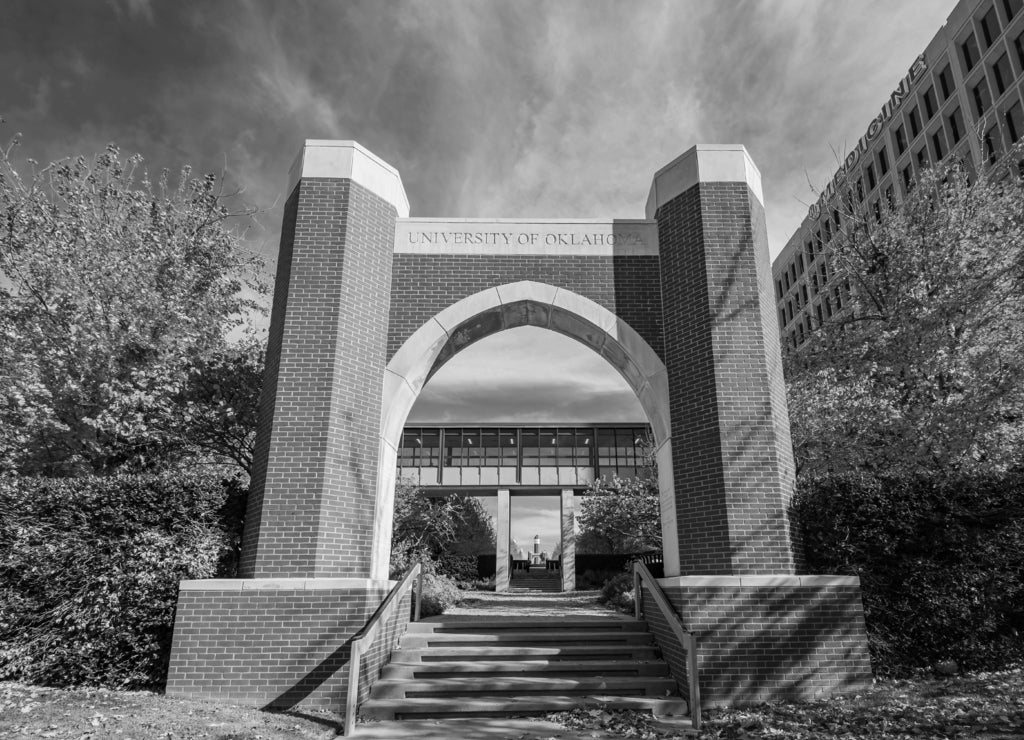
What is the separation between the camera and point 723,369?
890 centimetres

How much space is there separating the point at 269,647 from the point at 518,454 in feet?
90.3

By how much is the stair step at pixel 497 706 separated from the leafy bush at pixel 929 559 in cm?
279

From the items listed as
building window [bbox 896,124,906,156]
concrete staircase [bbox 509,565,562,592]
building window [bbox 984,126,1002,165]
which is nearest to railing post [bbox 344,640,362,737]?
concrete staircase [bbox 509,565,562,592]

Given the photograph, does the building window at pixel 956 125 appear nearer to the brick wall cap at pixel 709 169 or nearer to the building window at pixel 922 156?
the building window at pixel 922 156

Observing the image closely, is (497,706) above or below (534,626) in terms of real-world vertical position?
below

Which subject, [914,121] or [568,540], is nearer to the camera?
[568,540]

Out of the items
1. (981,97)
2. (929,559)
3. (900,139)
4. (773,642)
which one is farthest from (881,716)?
(900,139)

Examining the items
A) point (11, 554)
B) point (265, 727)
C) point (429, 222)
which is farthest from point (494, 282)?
point (11, 554)

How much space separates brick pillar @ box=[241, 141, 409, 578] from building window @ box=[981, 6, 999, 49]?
92.9ft

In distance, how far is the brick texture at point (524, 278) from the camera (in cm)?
980

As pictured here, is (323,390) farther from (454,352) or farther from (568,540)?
(568,540)

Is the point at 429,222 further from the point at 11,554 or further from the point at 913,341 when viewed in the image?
the point at 913,341

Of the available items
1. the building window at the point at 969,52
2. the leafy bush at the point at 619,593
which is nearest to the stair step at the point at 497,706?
→ the leafy bush at the point at 619,593

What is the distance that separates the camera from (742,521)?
8250mm
